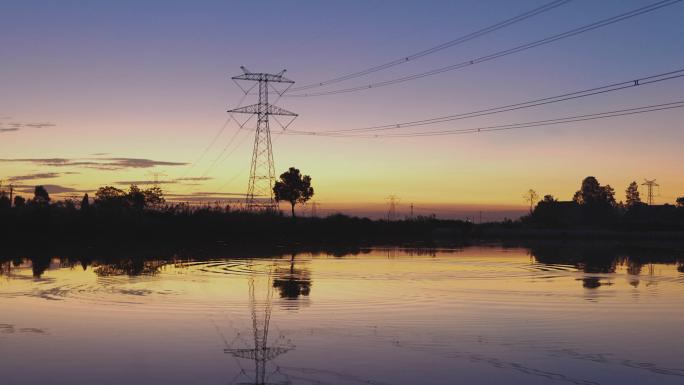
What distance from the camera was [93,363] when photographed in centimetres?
1320

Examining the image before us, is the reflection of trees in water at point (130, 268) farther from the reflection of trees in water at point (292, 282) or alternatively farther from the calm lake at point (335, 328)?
the reflection of trees in water at point (292, 282)

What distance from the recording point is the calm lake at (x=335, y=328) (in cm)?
1249

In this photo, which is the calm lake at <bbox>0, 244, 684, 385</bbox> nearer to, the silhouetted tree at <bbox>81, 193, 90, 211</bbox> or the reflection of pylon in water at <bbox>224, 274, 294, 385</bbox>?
the reflection of pylon in water at <bbox>224, 274, 294, 385</bbox>

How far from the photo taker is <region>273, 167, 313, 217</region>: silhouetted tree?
9340 cm

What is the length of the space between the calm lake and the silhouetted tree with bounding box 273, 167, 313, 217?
61.6m

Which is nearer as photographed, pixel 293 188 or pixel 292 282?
pixel 292 282

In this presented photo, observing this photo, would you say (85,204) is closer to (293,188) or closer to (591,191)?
(293,188)

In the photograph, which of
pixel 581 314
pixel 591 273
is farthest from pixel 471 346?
pixel 591 273

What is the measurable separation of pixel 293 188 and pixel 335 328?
252ft

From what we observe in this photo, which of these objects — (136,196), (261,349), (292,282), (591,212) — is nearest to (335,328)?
(261,349)

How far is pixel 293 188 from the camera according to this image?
307 feet

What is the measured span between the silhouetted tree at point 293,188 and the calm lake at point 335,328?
2425 inches

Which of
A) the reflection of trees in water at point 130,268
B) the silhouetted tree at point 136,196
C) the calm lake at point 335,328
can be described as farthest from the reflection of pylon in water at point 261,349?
the silhouetted tree at point 136,196

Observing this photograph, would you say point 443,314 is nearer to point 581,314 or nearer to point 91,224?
point 581,314
